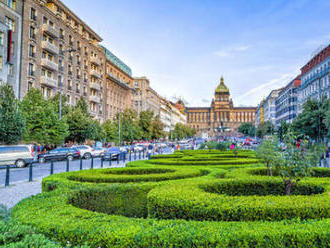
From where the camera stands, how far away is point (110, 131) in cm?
5531

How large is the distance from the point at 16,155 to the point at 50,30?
2367cm

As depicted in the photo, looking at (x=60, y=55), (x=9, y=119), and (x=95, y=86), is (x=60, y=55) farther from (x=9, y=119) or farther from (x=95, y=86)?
(x=9, y=119)

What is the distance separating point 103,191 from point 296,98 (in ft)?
269

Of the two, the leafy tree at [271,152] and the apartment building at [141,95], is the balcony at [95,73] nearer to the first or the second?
the apartment building at [141,95]

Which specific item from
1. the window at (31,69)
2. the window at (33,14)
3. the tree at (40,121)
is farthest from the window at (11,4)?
the tree at (40,121)

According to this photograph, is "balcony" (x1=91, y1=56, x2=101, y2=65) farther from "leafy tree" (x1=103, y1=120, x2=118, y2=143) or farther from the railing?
the railing

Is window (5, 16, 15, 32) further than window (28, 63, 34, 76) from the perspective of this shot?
No

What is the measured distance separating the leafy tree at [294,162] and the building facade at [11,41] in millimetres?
32336

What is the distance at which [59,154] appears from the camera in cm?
3148

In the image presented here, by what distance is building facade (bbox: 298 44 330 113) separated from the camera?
5547 centimetres

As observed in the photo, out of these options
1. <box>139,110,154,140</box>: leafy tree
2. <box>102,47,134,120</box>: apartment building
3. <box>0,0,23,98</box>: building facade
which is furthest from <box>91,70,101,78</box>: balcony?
<box>0,0,23,98</box>: building facade

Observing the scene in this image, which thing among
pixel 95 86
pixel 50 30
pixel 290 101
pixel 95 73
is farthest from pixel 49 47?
pixel 290 101

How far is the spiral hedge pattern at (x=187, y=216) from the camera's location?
392 cm

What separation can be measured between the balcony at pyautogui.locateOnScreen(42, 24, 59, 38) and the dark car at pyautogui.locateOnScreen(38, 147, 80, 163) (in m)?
18.4
